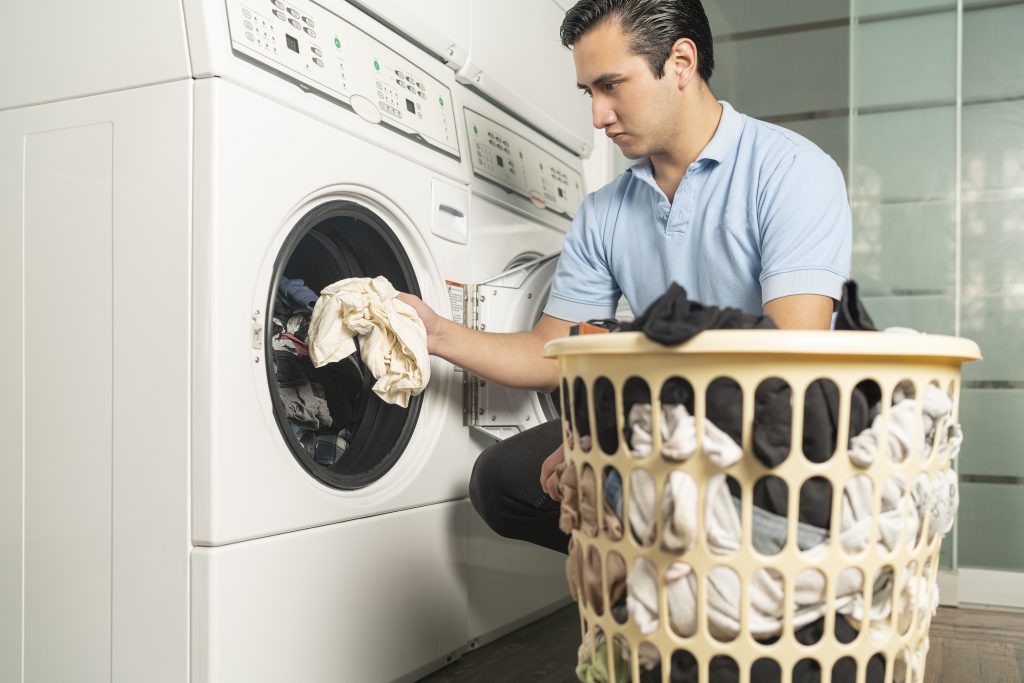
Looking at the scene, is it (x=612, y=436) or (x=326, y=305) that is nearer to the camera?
(x=612, y=436)

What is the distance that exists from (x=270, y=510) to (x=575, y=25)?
3.01ft

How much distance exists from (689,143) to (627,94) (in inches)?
5.1

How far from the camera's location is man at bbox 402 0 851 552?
51.3 inches

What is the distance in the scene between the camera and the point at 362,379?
1.47 metres

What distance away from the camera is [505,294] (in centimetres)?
169

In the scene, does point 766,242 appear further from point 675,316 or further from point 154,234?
point 154,234

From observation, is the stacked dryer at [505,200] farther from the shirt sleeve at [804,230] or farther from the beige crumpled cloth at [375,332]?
the shirt sleeve at [804,230]

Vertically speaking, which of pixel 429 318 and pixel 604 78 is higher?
pixel 604 78

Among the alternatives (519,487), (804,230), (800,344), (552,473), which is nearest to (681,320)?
(800,344)

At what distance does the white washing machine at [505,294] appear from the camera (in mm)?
1616

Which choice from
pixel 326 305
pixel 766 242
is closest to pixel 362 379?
pixel 326 305

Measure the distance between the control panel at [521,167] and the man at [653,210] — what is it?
0.30 m

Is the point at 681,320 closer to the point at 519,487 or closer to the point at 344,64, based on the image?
the point at 519,487

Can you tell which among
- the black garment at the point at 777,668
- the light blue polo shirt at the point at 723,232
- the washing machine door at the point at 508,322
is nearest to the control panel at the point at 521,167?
the washing machine door at the point at 508,322
